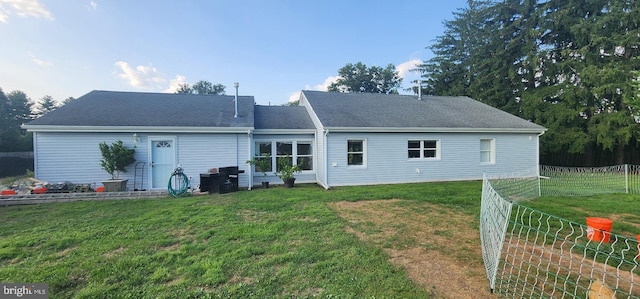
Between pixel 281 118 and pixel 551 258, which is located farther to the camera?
pixel 281 118

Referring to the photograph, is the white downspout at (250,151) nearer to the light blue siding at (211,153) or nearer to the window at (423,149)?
the light blue siding at (211,153)

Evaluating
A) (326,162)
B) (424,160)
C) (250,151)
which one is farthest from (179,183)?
(424,160)

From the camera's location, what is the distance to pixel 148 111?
32.8 ft

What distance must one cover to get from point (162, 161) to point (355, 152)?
6.97m

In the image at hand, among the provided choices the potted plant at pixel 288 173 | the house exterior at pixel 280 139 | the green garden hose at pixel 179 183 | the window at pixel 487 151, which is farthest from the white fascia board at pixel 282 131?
the window at pixel 487 151

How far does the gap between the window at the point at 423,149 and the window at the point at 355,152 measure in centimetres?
204

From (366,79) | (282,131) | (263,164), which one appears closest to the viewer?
(263,164)

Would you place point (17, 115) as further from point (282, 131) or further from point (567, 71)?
point (567, 71)

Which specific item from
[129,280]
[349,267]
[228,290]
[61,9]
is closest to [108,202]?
[129,280]

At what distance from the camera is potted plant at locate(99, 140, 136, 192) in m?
8.15

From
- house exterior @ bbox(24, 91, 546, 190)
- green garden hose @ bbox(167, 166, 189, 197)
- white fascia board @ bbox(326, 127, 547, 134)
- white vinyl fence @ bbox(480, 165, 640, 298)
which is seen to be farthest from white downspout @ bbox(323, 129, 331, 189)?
white vinyl fence @ bbox(480, 165, 640, 298)

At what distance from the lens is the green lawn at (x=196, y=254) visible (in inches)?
109

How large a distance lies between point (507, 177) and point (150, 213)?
12434mm

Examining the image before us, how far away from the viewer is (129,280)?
2.94 m
